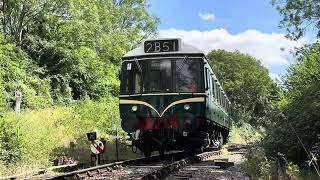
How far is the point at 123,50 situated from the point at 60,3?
33.3 feet

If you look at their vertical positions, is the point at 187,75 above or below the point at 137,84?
above

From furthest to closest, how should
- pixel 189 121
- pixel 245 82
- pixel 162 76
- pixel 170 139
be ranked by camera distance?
pixel 245 82
pixel 170 139
pixel 162 76
pixel 189 121

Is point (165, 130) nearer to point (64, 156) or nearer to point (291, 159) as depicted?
point (64, 156)

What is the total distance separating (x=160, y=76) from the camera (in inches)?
599

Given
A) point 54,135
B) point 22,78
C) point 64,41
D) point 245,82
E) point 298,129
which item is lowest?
point 54,135

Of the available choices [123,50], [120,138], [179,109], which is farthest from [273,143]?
[123,50]

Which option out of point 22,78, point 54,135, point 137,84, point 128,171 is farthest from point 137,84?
Answer: point 22,78

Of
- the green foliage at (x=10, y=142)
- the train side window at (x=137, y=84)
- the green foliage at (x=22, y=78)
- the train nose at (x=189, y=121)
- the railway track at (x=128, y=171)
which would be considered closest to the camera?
the railway track at (x=128, y=171)

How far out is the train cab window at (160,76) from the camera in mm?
15086

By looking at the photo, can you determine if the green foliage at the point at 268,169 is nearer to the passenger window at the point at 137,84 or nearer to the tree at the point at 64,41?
the passenger window at the point at 137,84

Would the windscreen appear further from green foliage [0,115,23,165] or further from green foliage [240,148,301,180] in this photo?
green foliage [240,148,301,180]

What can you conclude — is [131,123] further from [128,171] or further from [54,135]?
[54,135]

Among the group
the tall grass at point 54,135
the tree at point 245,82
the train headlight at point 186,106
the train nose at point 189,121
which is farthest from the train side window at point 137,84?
the tree at point 245,82

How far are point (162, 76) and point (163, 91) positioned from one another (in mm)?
469
